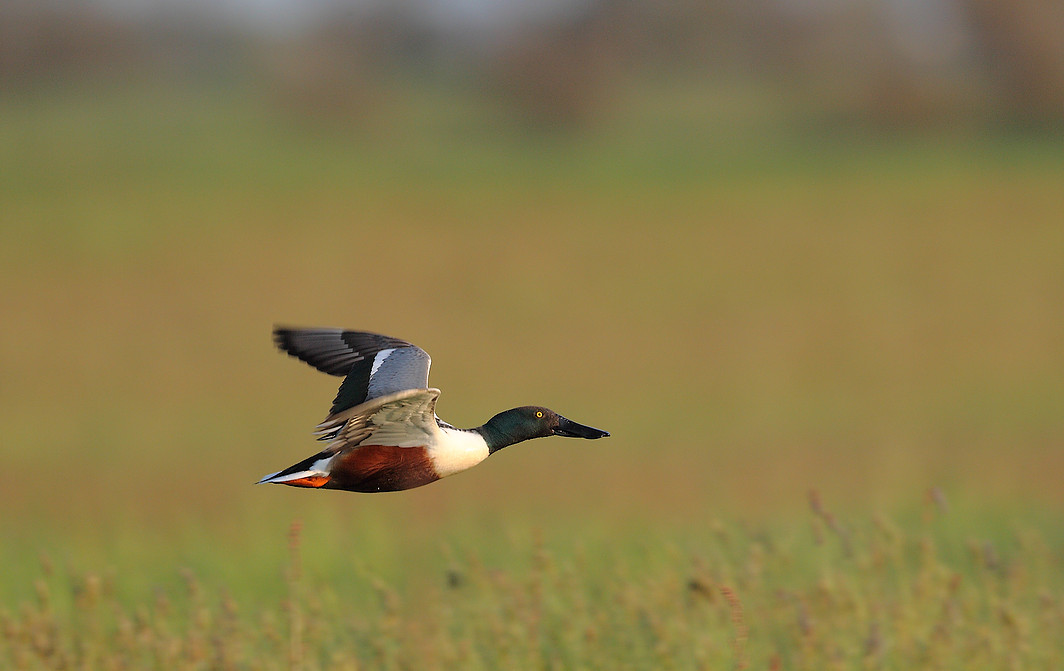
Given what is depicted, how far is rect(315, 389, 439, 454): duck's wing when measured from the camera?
2613 mm

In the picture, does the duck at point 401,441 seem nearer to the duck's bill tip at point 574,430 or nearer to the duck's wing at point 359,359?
the duck's bill tip at point 574,430

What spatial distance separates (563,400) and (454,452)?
9432 millimetres

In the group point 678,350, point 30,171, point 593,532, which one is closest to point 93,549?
point 593,532

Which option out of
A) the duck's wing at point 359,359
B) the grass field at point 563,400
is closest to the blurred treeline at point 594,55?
the grass field at point 563,400

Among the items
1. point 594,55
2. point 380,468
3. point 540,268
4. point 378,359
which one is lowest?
point 380,468

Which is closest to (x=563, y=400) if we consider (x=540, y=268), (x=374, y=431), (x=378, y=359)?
(x=540, y=268)

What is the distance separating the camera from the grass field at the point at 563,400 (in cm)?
420

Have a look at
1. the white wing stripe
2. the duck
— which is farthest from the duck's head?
the white wing stripe

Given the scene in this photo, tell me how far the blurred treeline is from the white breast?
31.7 m

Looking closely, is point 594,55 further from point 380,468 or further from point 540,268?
point 380,468

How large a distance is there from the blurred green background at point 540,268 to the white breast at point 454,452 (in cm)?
149

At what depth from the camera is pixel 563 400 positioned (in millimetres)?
12039

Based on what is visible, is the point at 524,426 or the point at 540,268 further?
the point at 540,268

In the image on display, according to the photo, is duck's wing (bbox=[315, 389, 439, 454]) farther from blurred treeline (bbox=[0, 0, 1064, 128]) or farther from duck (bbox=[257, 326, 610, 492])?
blurred treeline (bbox=[0, 0, 1064, 128])
